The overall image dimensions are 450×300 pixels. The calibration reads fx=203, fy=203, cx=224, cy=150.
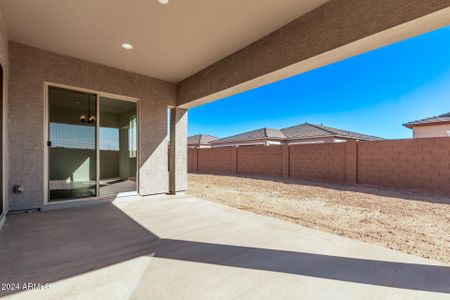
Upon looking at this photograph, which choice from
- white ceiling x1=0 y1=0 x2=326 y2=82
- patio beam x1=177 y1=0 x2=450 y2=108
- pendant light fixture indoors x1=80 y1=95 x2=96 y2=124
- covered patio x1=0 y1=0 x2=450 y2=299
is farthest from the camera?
pendant light fixture indoors x1=80 y1=95 x2=96 y2=124

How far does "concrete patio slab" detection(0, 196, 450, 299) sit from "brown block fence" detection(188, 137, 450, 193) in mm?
5449

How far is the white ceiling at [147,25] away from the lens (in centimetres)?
247

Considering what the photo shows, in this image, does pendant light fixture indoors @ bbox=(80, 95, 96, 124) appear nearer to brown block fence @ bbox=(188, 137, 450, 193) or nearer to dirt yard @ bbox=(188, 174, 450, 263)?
dirt yard @ bbox=(188, 174, 450, 263)

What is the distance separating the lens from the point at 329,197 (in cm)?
541

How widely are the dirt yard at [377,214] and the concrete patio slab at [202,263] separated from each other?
19.3 inches

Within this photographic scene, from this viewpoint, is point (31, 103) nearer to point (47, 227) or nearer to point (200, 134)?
point (47, 227)

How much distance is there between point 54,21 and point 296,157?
887 cm

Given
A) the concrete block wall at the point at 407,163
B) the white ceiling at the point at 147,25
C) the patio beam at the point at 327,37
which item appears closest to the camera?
the patio beam at the point at 327,37

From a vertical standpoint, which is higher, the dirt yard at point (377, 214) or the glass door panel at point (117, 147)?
the glass door panel at point (117, 147)

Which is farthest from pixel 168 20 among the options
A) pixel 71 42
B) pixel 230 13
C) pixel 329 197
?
pixel 329 197

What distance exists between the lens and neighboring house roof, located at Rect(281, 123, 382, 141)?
13.8m

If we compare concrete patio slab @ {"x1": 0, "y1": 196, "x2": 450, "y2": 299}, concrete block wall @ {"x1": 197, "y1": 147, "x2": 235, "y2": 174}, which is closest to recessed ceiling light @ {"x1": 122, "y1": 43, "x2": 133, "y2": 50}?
concrete patio slab @ {"x1": 0, "y1": 196, "x2": 450, "y2": 299}

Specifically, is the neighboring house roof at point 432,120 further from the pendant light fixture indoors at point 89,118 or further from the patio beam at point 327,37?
the pendant light fixture indoors at point 89,118

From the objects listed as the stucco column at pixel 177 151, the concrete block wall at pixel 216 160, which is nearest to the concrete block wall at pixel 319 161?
the concrete block wall at pixel 216 160
